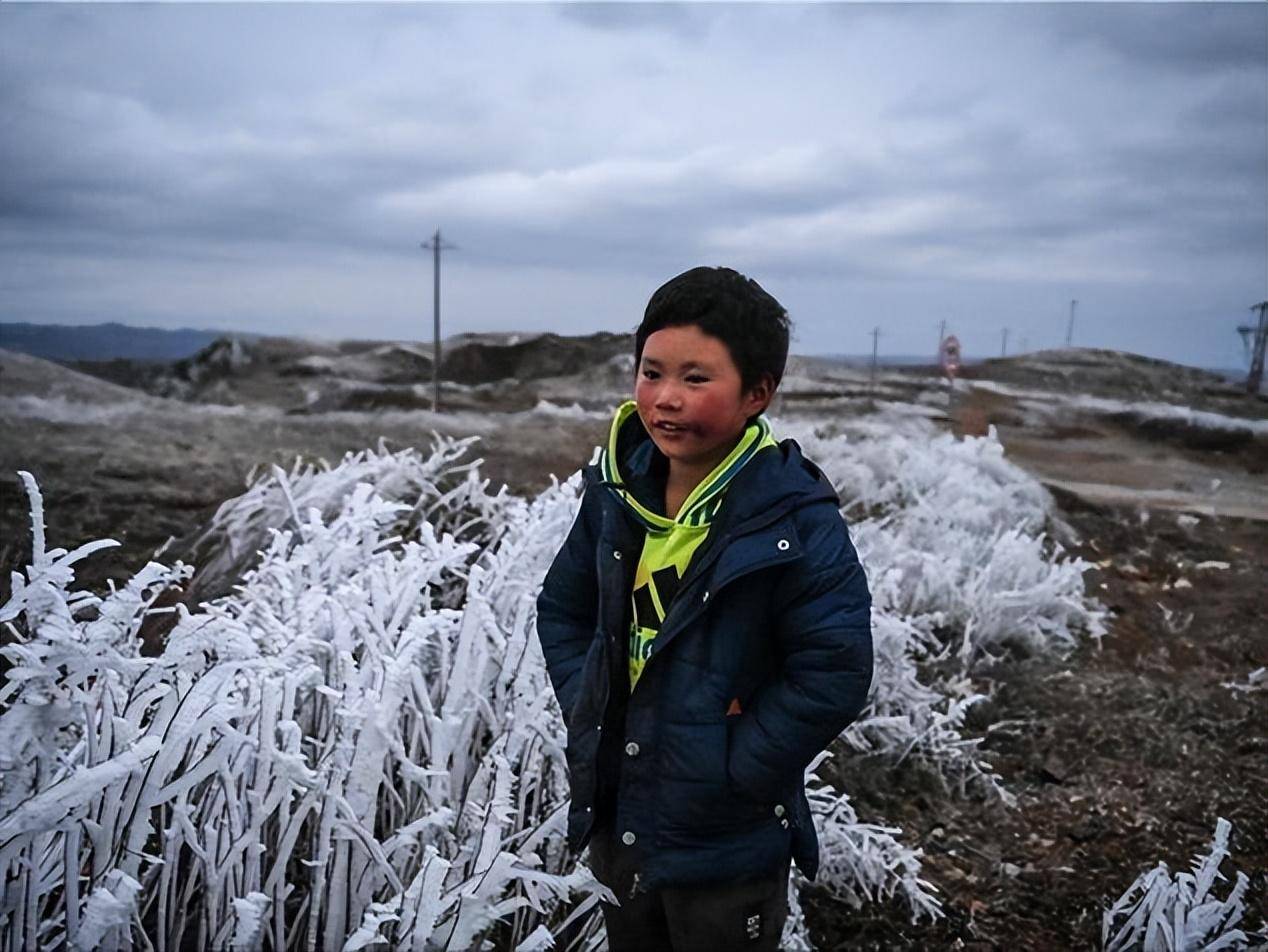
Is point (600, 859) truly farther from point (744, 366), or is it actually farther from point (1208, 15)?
point (1208, 15)

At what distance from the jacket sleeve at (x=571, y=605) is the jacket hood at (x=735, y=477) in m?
0.08

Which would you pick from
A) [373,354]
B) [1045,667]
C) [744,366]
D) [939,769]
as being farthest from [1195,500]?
[373,354]

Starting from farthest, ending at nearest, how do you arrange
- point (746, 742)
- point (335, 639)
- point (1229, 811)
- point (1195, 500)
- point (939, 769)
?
point (1195, 500)
point (939, 769)
point (1229, 811)
point (335, 639)
point (746, 742)

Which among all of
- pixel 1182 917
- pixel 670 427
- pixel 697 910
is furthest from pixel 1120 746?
pixel 670 427

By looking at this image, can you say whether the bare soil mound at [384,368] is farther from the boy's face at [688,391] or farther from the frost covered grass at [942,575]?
the boy's face at [688,391]

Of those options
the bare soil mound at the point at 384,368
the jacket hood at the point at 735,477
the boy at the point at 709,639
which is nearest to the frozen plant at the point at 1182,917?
the boy at the point at 709,639

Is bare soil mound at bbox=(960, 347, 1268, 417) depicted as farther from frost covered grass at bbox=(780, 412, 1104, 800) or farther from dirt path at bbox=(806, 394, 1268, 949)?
frost covered grass at bbox=(780, 412, 1104, 800)

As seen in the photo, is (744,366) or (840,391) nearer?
(744,366)

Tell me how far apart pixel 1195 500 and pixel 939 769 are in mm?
1995

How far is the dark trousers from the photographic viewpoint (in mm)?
1261

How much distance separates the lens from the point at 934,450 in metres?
5.25

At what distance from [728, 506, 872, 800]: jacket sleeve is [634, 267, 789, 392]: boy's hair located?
0.21m

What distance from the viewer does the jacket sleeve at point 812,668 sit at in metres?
1.13

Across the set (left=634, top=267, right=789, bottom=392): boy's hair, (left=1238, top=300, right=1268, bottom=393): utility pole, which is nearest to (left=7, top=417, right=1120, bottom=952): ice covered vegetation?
(left=634, top=267, right=789, bottom=392): boy's hair
